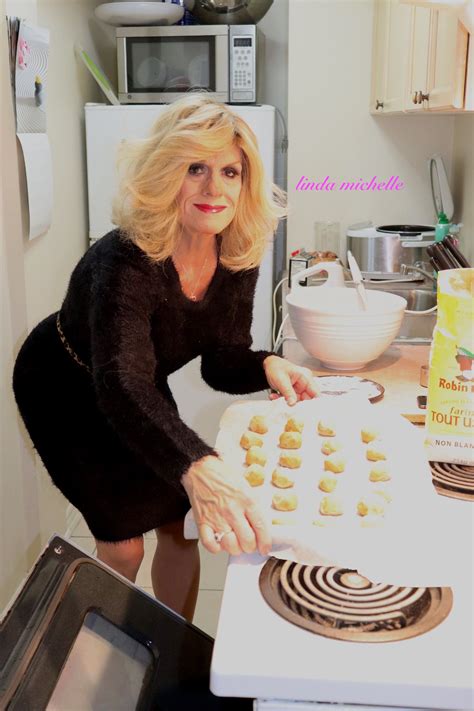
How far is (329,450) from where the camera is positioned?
1.19 meters

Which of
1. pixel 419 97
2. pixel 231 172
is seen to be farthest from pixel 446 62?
pixel 231 172

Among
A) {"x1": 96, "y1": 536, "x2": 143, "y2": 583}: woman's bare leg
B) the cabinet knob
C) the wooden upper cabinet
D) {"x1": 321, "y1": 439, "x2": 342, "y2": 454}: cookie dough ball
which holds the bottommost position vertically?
{"x1": 96, "y1": 536, "x2": 143, "y2": 583}: woman's bare leg

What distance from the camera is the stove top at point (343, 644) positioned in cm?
74

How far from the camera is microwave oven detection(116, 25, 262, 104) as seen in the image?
3176 mm

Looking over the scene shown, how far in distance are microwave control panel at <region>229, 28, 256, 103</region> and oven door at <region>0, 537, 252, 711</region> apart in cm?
251

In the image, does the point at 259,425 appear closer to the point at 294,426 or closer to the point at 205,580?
the point at 294,426

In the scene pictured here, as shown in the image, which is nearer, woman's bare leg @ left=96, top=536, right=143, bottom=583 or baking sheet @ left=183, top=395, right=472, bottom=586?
baking sheet @ left=183, top=395, right=472, bottom=586

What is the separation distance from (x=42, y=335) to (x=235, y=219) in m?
0.52

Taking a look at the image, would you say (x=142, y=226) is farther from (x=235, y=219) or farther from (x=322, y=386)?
(x=322, y=386)

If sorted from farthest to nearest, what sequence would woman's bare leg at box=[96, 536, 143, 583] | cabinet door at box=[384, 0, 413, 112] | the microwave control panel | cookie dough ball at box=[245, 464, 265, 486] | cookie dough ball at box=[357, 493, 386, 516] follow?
1. the microwave control panel
2. cabinet door at box=[384, 0, 413, 112]
3. woman's bare leg at box=[96, 536, 143, 583]
4. cookie dough ball at box=[245, 464, 265, 486]
5. cookie dough ball at box=[357, 493, 386, 516]

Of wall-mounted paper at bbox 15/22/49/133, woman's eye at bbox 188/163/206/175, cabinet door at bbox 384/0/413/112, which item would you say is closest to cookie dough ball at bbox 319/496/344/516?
woman's eye at bbox 188/163/206/175

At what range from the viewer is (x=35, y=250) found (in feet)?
8.18

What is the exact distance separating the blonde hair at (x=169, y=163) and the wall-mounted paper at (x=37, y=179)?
2.60 feet

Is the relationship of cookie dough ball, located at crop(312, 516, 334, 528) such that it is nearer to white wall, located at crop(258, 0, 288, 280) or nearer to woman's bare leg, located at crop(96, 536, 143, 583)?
woman's bare leg, located at crop(96, 536, 143, 583)
